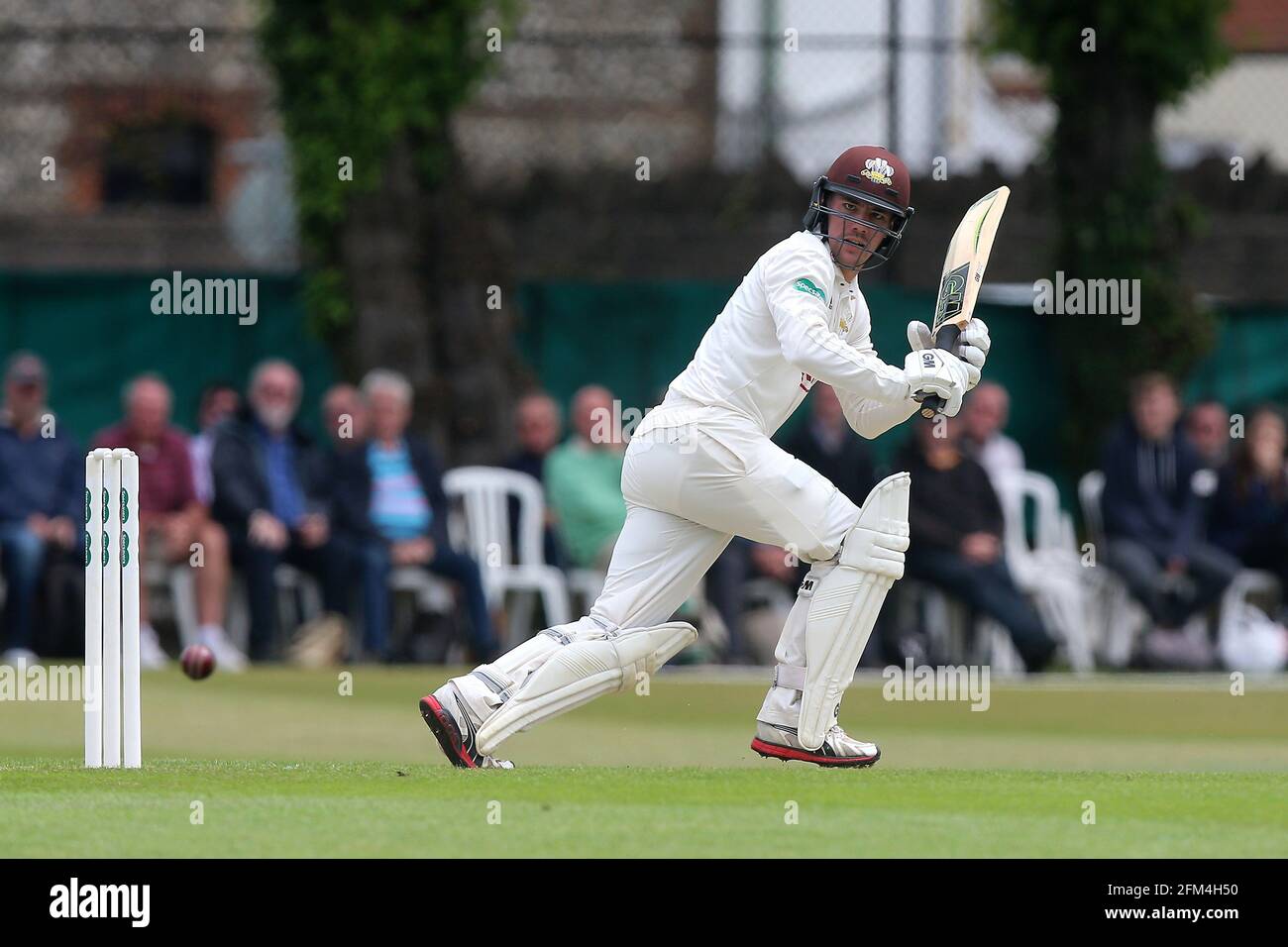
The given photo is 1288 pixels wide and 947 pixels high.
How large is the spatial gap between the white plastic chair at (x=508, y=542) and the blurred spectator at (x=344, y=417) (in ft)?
2.08

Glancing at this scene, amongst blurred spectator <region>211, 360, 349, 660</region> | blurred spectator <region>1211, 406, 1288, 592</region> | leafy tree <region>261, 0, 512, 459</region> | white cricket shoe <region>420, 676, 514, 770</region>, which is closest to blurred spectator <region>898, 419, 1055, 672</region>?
blurred spectator <region>1211, 406, 1288, 592</region>

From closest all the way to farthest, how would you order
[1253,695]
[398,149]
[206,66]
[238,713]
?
[238,713], [1253,695], [398,149], [206,66]

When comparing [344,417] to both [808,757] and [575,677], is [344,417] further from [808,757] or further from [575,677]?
[808,757]

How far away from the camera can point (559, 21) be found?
918 inches

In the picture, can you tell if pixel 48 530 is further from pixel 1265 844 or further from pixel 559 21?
pixel 559 21

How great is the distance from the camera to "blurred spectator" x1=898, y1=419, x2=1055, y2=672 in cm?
1357

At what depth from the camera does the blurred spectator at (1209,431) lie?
14.6 metres

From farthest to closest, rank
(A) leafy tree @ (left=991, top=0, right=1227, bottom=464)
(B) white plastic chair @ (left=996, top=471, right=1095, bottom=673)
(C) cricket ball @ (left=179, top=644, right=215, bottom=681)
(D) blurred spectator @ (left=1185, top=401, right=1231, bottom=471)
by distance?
(A) leafy tree @ (left=991, top=0, right=1227, bottom=464)
(D) blurred spectator @ (left=1185, top=401, right=1231, bottom=471)
(B) white plastic chair @ (left=996, top=471, right=1095, bottom=673)
(C) cricket ball @ (left=179, top=644, right=215, bottom=681)

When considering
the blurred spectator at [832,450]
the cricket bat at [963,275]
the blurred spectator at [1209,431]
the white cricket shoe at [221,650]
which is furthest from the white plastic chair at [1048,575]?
the cricket bat at [963,275]

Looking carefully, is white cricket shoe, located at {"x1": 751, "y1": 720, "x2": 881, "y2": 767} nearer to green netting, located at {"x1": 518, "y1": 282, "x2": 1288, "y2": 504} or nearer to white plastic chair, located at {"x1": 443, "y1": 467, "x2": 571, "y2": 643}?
white plastic chair, located at {"x1": 443, "y1": 467, "x2": 571, "y2": 643}

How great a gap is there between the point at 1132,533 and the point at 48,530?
6.46 meters

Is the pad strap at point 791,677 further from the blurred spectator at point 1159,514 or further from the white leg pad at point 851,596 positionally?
the blurred spectator at point 1159,514

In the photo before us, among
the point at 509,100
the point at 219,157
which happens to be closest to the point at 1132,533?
the point at 509,100

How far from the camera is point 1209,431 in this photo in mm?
14703
